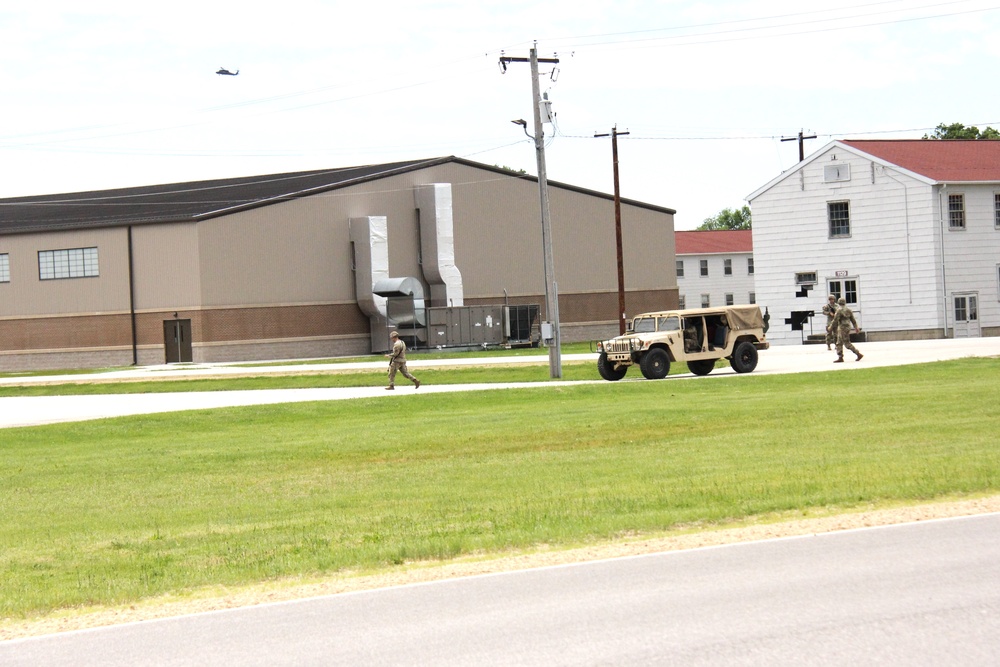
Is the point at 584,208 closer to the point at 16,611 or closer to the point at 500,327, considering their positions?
the point at 500,327

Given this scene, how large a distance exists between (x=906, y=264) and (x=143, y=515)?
4388 cm

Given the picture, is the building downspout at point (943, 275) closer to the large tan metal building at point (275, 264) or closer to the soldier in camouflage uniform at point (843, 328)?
the soldier in camouflage uniform at point (843, 328)

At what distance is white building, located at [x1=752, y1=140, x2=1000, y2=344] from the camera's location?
2023 inches

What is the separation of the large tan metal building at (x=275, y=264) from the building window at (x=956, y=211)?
24372 mm

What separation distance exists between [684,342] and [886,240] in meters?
22.7

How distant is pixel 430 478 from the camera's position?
49.6 feet

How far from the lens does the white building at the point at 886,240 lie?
169 feet

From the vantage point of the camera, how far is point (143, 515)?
13.4m

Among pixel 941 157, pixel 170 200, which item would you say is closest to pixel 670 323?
pixel 941 157

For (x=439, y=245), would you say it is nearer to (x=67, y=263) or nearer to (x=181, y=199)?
(x=181, y=199)

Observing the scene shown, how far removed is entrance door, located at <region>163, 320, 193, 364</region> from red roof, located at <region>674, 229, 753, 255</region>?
45.3 metres

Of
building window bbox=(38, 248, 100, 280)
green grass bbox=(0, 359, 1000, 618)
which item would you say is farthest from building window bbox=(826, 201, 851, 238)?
building window bbox=(38, 248, 100, 280)

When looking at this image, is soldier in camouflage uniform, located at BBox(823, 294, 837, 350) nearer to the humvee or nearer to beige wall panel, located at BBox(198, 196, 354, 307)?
the humvee

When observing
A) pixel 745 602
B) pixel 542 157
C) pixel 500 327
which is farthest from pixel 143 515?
pixel 500 327
